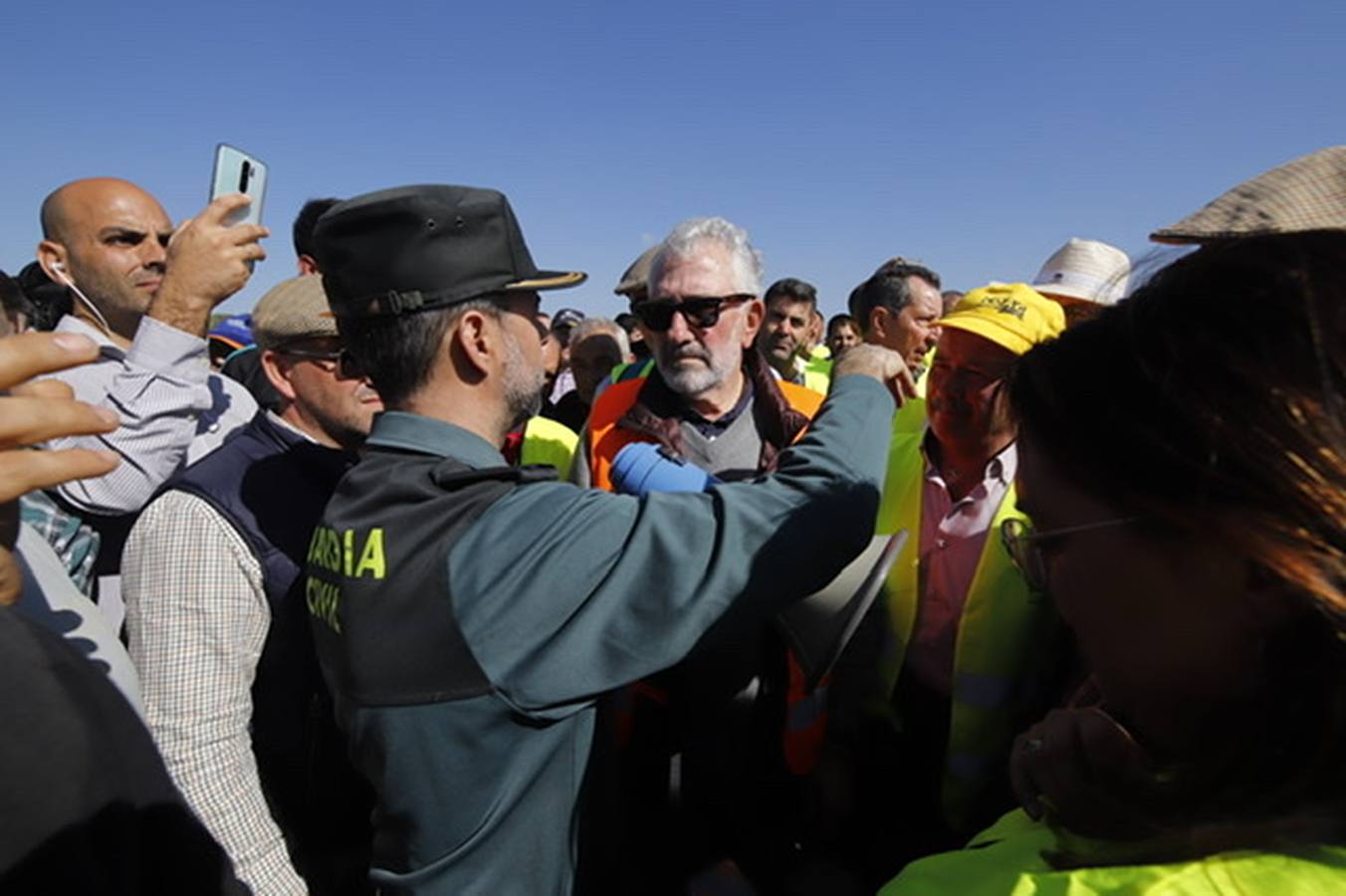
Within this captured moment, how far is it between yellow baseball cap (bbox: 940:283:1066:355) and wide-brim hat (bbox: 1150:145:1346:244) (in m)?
0.69

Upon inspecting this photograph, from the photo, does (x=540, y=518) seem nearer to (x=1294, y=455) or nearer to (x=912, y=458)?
(x=1294, y=455)

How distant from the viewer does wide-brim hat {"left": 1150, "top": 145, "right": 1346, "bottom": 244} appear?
1419 millimetres

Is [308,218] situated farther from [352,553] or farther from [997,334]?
[997,334]

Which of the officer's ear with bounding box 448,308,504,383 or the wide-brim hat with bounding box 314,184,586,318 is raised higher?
the wide-brim hat with bounding box 314,184,586,318

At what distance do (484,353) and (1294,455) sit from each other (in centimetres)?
139

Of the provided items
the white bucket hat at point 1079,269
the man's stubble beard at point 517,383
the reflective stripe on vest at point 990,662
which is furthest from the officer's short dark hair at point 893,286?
the man's stubble beard at point 517,383

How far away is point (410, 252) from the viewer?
1.63m

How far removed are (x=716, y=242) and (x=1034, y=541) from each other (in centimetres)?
207

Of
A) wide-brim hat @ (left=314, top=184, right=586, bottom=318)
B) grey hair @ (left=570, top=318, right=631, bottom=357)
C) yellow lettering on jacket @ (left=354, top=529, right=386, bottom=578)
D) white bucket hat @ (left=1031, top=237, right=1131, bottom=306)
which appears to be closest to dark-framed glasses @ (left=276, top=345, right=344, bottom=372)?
wide-brim hat @ (left=314, top=184, right=586, bottom=318)

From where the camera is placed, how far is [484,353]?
5.41 ft

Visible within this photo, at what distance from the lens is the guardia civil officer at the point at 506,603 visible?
1304 mm

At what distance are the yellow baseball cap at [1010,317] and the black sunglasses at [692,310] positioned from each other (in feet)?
2.58

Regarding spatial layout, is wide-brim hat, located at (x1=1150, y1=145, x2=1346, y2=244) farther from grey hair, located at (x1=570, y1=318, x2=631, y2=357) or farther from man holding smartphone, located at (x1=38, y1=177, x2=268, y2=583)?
grey hair, located at (x1=570, y1=318, x2=631, y2=357)

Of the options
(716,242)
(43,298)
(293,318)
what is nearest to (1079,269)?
(716,242)
